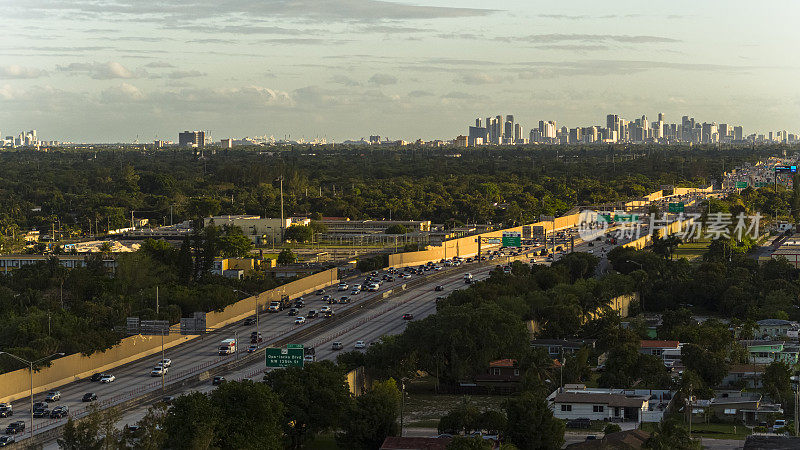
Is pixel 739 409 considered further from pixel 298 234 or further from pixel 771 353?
pixel 298 234

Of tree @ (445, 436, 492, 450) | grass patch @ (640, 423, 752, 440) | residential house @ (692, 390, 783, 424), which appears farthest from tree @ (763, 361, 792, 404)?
tree @ (445, 436, 492, 450)

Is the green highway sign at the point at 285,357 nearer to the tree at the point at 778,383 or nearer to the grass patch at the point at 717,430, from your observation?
the grass patch at the point at 717,430

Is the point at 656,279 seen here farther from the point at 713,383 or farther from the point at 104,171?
the point at 104,171

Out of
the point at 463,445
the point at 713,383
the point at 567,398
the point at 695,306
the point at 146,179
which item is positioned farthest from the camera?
the point at 146,179

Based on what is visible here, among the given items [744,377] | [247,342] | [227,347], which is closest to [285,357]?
[227,347]

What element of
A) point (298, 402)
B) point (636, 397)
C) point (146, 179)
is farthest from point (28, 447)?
point (146, 179)

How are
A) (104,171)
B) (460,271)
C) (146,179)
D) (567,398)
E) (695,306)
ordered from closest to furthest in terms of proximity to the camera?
(567,398) < (695,306) < (460,271) < (146,179) < (104,171)

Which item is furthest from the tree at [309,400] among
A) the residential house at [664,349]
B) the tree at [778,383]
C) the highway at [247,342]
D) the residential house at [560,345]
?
the residential house at [664,349]
